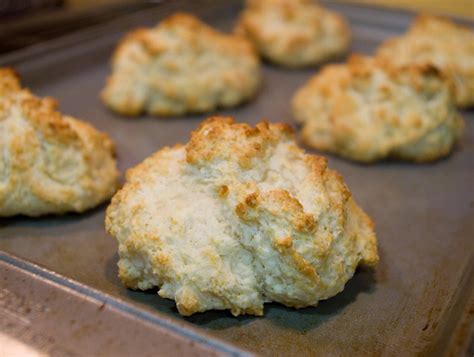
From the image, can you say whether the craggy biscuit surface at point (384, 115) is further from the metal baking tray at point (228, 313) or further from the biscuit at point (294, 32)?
the biscuit at point (294, 32)

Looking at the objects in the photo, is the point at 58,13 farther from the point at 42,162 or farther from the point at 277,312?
the point at 277,312

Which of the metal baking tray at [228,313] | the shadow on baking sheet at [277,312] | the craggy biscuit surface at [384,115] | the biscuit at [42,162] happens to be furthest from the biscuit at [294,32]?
the shadow on baking sheet at [277,312]

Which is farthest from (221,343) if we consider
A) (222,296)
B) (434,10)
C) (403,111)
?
(434,10)

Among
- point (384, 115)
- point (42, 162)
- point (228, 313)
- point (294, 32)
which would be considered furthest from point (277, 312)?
point (294, 32)

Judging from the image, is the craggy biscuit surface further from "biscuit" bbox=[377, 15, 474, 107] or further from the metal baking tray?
"biscuit" bbox=[377, 15, 474, 107]

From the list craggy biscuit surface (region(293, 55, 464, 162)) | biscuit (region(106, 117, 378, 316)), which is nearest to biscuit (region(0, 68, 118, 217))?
biscuit (region(106, 117, 378, 316))

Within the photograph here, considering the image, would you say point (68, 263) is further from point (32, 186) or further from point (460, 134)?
point (460, 134)
